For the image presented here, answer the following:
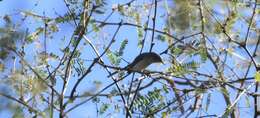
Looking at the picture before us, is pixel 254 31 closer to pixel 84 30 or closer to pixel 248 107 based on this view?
pixel 248 107

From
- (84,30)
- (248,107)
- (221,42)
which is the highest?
(84,30)

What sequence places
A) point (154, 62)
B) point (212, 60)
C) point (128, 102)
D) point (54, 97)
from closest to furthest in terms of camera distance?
point (54, 97) → point (128, 102) → point (154, 62) → point (212, 60)

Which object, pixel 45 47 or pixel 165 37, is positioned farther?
pixel 165 37

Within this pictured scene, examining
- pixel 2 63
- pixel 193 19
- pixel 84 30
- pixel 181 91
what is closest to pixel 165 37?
pixel 193 19

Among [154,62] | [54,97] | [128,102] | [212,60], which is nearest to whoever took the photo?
[54,97]

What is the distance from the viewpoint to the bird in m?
4.50

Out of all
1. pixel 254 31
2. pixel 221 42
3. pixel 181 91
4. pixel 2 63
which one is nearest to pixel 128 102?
pixel 181 91

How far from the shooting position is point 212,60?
16.7 ft

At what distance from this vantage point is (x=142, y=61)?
468 cm

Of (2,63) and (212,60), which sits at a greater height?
(2,63)

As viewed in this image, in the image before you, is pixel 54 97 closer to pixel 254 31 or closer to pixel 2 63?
pixel 2 63

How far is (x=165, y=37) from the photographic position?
4.96m

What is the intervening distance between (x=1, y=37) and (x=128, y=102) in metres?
0.82

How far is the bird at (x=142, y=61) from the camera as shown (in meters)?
4.50
